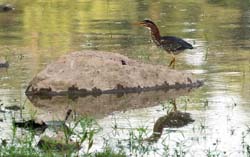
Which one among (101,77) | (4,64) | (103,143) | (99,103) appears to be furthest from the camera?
(4,64)

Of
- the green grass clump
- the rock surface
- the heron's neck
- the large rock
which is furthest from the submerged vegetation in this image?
the rock surface

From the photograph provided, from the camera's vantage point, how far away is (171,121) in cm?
1080

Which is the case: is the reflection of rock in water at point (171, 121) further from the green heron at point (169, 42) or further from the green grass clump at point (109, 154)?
the green heron at point (169, 42)

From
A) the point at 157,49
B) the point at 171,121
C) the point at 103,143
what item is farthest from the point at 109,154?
the point at 157,49

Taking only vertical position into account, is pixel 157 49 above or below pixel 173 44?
below

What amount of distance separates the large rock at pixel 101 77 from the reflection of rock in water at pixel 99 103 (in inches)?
7.1

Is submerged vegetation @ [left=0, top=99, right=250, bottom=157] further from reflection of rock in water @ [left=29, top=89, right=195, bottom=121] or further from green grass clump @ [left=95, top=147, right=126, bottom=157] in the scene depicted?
reflection of rock in water @ [left=29, top=89, right=195, bottom=121]

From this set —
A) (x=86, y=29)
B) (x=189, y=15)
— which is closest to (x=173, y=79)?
(x=86, y=29)

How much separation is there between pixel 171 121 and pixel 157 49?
21.1ft

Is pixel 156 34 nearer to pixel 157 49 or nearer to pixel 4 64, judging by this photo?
pixel 4 64

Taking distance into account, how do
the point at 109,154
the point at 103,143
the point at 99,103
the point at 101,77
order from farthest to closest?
1. the point at 101,77
2. the point at 99,103
3. the point at 103,143
4. the point at 109,154

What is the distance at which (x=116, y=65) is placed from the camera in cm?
1291

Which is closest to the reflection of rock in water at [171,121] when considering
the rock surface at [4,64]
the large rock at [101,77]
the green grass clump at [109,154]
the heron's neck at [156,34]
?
the green grass clump at [109,154]

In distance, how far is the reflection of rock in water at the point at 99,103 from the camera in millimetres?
11516
